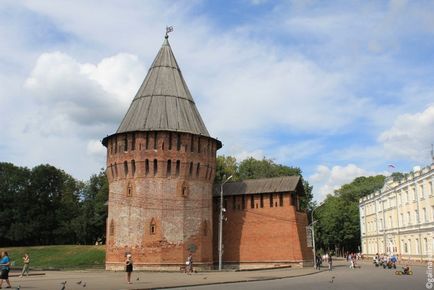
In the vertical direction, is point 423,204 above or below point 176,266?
above

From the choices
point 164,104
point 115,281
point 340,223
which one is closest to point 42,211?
point 164,104

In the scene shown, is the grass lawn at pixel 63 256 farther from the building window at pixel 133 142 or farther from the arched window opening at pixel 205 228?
the building window at pixel 133 142

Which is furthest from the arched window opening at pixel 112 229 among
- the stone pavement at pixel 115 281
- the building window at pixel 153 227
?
the stone pavement at pixel 115 281

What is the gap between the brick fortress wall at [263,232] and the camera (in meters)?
41.6

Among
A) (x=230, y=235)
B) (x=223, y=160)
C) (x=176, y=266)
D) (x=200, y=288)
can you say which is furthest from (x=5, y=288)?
(x=223, y=160)

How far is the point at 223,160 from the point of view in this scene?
6912 cm

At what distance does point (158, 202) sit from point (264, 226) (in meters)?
10.8

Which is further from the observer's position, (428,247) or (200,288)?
(428,247)

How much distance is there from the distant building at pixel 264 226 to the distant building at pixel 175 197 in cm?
9

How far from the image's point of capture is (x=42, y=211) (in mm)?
70688

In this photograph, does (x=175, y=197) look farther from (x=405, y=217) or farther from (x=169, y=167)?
(x=405, y=217)

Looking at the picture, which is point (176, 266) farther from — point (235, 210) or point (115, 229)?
point (235, 210)

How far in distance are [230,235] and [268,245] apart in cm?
369

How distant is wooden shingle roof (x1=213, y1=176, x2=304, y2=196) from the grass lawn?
16.4 meters
